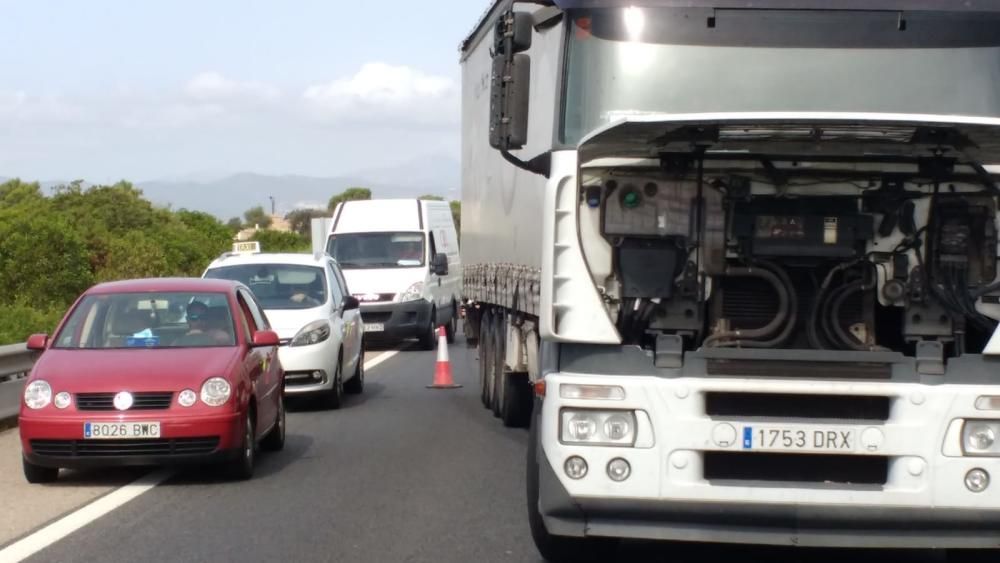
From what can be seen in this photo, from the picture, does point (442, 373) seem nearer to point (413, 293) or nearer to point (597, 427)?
point (413, 293)

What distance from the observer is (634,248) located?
7188mm

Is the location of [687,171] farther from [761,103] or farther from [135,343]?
[135,343]

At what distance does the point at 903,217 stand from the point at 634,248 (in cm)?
129

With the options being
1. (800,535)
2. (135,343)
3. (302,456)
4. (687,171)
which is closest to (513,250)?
(302,456)

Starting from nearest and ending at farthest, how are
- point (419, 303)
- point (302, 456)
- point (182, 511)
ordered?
point (182, 511) → point (302, 456) → point (419, 303)

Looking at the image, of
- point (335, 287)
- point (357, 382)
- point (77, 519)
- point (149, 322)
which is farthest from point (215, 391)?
point (357, 382)

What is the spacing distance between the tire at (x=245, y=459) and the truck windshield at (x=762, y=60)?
12.0ft

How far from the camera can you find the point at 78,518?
9.34 metres

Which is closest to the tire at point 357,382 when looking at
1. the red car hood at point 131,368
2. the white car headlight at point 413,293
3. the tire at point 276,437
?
the tire at point 276,437

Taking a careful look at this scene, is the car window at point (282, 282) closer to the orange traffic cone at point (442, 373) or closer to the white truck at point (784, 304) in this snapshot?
the orange traffic cone at point (442, 373)

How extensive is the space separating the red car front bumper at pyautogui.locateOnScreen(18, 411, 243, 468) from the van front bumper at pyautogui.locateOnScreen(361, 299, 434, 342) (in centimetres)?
1547

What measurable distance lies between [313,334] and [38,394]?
210 inches

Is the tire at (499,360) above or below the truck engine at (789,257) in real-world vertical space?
below

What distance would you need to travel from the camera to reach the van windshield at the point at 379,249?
27078mm
